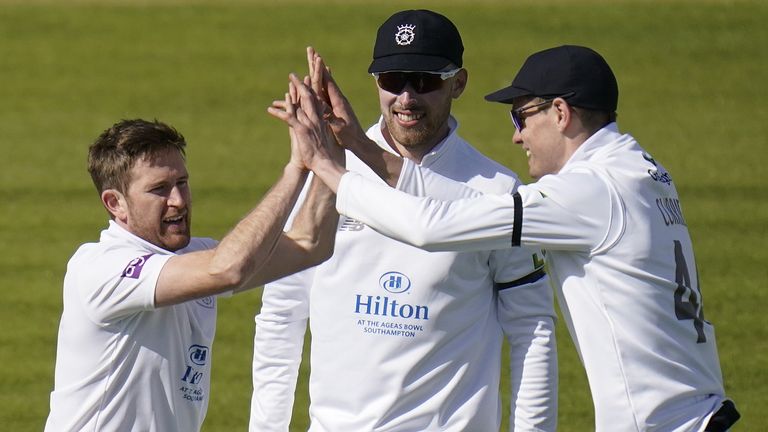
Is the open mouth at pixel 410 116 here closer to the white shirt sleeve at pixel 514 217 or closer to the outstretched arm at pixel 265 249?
the outstretched arm at pixel 265 249

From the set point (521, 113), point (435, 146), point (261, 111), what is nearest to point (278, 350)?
point (435, 146)

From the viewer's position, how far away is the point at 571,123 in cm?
454

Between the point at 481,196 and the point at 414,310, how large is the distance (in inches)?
21.0

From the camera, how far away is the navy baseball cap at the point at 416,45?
4.91 metres

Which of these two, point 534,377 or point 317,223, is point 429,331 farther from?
point 317,223

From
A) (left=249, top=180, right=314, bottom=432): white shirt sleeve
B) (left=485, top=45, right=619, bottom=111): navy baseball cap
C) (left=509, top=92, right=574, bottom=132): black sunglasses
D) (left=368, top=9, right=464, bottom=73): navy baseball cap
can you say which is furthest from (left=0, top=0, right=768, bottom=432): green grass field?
(left=485, top=45, right=619, bottom=111): navy baseball cap

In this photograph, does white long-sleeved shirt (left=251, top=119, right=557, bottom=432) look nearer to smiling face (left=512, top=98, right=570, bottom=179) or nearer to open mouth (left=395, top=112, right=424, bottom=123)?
open mouth (left=395, top=112, right=424, bottom=123)

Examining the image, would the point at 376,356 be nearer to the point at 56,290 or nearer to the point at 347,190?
the point at 347,190

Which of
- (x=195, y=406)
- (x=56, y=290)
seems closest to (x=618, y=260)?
(x=195, y=406)

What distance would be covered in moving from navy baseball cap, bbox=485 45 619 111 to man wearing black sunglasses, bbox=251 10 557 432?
16.3 inches

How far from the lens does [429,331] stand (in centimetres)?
475

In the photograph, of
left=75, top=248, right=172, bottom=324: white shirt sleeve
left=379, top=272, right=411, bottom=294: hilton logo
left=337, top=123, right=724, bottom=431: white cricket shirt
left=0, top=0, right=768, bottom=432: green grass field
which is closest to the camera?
left=337, top=123, right=724, bottom=431: white cricket shirt

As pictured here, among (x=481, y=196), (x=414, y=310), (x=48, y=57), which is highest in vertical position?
(x=48, y=57)

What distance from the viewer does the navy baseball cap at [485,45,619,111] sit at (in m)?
4.51
